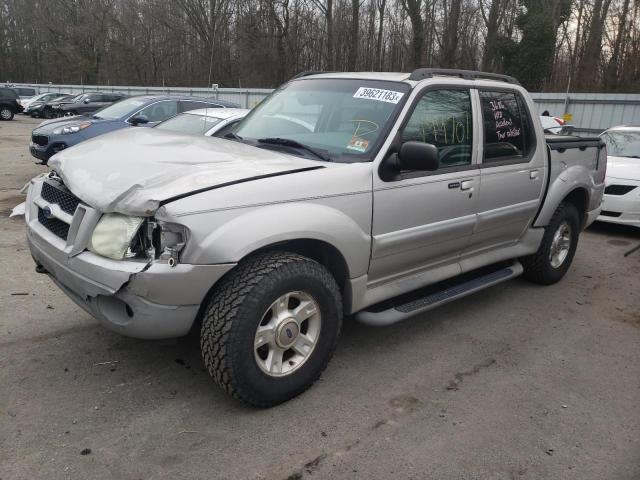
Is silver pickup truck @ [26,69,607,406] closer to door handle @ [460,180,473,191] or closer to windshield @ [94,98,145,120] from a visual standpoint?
door handle @ [460,180,473,191]

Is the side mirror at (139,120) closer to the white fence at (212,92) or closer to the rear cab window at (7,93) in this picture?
the white fence at (212,92)

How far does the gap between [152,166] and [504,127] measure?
113 inches

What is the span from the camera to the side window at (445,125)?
3.77 metres

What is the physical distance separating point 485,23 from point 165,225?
28.5m

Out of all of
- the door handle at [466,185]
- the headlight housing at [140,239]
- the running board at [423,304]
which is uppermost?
the door handle at [466,185]

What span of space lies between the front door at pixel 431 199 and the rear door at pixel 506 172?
6.7 inches

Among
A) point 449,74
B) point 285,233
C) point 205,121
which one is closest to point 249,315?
point 285,233

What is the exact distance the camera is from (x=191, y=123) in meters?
8.10

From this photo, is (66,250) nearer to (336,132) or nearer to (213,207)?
(213,207)

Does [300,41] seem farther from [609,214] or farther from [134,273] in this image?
[134,273]

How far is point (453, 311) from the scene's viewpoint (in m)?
4.77

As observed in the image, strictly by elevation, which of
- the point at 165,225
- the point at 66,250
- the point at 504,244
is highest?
the point at 165,225

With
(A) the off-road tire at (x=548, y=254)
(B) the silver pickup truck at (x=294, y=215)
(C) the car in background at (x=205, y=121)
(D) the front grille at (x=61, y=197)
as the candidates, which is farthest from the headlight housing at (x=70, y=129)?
(A) the off-road tire at (x=548, y=254)

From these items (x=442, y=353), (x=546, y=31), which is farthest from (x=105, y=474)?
(x=546, y=31)
